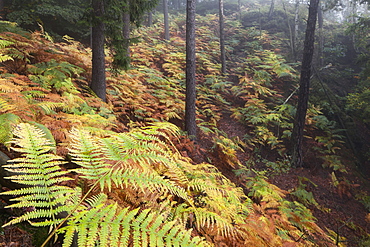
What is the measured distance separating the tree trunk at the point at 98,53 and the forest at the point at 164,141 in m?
0.03

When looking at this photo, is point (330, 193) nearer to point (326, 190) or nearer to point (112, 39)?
point (326, 190)

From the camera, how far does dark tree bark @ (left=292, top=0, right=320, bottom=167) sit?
23.9 feet

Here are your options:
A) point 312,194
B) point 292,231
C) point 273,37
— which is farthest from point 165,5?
point 292,231

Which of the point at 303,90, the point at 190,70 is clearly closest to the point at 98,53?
the point at 190,70

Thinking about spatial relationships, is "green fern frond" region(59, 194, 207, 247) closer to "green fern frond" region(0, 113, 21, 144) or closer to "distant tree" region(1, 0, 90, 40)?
"green fern frond" region(0, 113, 21, 144)

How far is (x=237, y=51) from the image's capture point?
15.9m

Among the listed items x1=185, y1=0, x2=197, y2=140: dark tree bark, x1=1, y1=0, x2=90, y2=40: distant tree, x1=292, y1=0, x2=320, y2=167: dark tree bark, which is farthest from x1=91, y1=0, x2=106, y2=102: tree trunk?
x1=292, y1=0, x2=320, y2=167: dark tree bark

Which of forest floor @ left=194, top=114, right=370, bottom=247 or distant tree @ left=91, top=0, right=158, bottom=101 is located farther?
forest floor @ left=194, top=114, right=370, bottom=247

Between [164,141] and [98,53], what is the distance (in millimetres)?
2939

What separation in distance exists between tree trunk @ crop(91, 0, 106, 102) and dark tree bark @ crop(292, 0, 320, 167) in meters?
6.91

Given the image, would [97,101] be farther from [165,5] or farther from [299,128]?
[165,5]

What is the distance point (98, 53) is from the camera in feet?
17.8

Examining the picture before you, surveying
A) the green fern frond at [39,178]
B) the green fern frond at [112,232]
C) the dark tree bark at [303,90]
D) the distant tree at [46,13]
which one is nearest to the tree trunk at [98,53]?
the distant tree at [46,13]

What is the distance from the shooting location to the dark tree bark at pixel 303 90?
7270 mm
